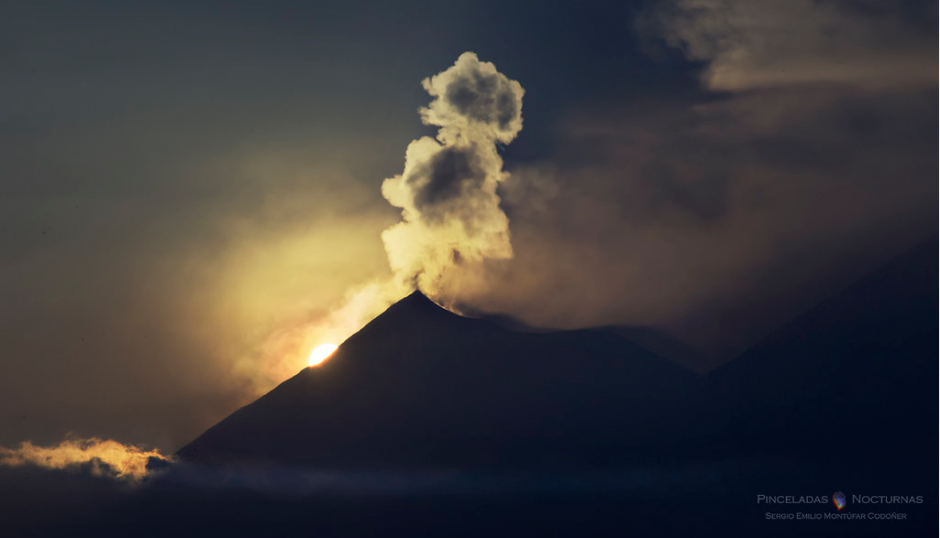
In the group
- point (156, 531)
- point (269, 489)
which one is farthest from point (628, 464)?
point (156, 531)

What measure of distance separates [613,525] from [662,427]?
493 centimetres

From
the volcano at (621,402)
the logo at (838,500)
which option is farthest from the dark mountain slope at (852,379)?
the logo at (838,500)

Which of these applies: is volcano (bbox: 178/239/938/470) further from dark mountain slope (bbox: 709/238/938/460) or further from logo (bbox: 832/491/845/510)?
logo (bbox: 832/491/845/510)

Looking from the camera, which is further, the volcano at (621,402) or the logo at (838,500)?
the volcano at (621,402)

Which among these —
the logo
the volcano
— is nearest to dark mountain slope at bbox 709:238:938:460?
the volcano

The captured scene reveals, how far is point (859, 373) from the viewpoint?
3150cm

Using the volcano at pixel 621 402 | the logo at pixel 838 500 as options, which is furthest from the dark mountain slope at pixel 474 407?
the logo at pixel 838 500

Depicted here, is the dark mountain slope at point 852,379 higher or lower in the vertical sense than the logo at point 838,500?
higher

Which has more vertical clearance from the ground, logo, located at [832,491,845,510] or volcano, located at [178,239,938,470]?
volcano, located at [178,239,938,470]

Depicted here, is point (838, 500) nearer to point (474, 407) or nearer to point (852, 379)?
point (852, 379)

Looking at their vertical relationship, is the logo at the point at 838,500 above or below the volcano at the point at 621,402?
below

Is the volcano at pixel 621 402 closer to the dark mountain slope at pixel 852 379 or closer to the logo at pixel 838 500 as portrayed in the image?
the dark mountain slope at pixel 852 379

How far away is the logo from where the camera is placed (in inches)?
922

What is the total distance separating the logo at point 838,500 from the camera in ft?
76.8
